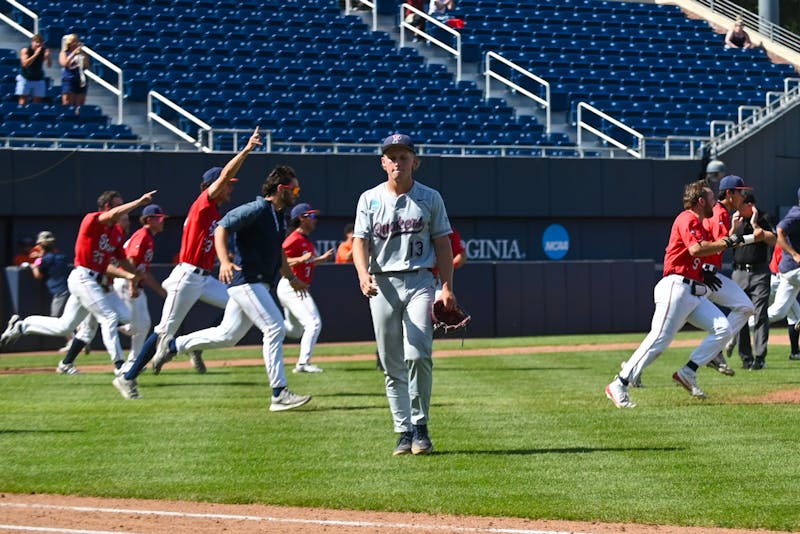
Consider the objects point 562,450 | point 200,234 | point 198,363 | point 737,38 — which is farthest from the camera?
point 737,38

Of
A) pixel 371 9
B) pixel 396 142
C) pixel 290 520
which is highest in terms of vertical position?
pixel 371 9

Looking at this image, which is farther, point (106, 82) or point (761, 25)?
point (761, 25)

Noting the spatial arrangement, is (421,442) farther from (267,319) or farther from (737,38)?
(737,38)

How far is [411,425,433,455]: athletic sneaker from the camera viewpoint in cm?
859

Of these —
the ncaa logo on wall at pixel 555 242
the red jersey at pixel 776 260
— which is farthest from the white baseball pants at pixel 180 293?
the ncaa logo on wall at pixel 555 242

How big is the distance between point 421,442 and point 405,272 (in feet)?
3.52

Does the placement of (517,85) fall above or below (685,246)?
above

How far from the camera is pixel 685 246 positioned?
1099cm

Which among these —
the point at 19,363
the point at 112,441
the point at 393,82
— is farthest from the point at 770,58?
the point at 112,441

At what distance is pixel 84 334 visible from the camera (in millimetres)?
15352

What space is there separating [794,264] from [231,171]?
818 cm

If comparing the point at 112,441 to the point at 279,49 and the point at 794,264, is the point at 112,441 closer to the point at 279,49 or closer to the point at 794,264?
the point at 794,264

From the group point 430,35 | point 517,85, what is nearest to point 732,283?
point 517,85

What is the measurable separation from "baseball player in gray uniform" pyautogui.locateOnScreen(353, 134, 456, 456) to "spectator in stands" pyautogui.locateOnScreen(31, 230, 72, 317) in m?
12.3
